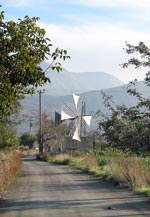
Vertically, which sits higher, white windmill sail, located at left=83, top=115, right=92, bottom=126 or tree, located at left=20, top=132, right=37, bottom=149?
white windmill sail, located at left=83, top=115, right=92, bottom=126

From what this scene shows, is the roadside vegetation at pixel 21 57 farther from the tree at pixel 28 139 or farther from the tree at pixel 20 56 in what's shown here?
the tree at pixel 28 139

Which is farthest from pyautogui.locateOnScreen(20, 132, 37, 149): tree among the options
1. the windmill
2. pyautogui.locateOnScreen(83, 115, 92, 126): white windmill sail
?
pyautogui.locateOnScreen(83, 115, 92, 126): white windmill sail

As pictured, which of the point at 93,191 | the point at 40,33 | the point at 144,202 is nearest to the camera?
the point at 40,33

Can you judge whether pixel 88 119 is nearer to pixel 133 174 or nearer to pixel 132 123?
pixel 133 174

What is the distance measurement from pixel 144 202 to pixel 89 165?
2428 centimetres

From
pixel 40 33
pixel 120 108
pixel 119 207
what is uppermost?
pixel 40 33

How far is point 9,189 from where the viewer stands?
24.5 metres

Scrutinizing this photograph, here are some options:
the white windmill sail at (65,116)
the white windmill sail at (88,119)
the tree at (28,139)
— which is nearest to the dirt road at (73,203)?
the white windmill sail at (65,116)

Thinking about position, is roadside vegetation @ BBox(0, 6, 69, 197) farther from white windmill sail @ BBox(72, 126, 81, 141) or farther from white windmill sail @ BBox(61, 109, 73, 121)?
white windmill sail @ BBox(61, 109, 73, 121)

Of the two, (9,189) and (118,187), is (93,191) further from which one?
(9,189)

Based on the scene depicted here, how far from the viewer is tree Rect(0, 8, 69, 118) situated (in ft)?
36.4

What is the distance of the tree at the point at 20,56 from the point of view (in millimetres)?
11109

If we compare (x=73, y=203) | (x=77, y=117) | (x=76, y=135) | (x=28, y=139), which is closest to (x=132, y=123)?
(x=73, y=203)

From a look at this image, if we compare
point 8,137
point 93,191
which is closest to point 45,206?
point 93,191
